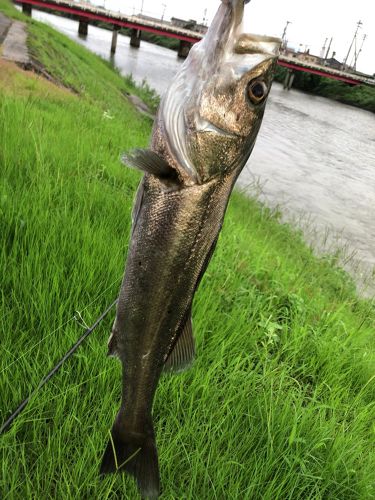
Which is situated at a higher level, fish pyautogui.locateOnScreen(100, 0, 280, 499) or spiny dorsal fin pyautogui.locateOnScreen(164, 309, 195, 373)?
fish pyautogui.locateOnScreen(100, 0, 280, 499)

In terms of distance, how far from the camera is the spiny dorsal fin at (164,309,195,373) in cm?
140

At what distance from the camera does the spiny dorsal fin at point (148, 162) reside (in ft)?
3.63

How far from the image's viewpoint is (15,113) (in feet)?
14.1

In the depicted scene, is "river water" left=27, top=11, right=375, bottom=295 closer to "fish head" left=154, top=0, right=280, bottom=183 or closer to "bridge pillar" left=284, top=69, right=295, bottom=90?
"fish head" left=154, top=0, right=280, bottom=183

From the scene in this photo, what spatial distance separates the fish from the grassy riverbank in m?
0.72

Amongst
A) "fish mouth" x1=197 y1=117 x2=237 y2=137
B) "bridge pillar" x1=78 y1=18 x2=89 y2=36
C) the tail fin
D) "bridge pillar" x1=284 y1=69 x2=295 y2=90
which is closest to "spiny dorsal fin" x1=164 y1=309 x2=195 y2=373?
the tail fin

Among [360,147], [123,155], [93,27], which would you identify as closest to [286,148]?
[360,147]

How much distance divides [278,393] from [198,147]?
1.60 m

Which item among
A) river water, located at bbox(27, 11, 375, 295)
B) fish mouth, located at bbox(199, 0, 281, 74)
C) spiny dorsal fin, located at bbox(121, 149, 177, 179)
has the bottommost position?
river water, located at bbox(27, 11, 375, 295)

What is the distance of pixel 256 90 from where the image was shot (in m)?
1.24

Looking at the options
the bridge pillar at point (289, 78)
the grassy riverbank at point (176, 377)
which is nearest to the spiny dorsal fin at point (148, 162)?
the grassy riverbank at point (176, 377)

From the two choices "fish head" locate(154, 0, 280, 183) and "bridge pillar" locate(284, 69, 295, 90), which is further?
"bridge pillar" locate(284, 69, 295, 90)

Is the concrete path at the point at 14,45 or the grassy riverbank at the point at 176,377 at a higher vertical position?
the concrete path at the point at 14,45

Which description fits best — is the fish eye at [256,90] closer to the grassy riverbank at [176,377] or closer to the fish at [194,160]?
the fish at [194,160]
